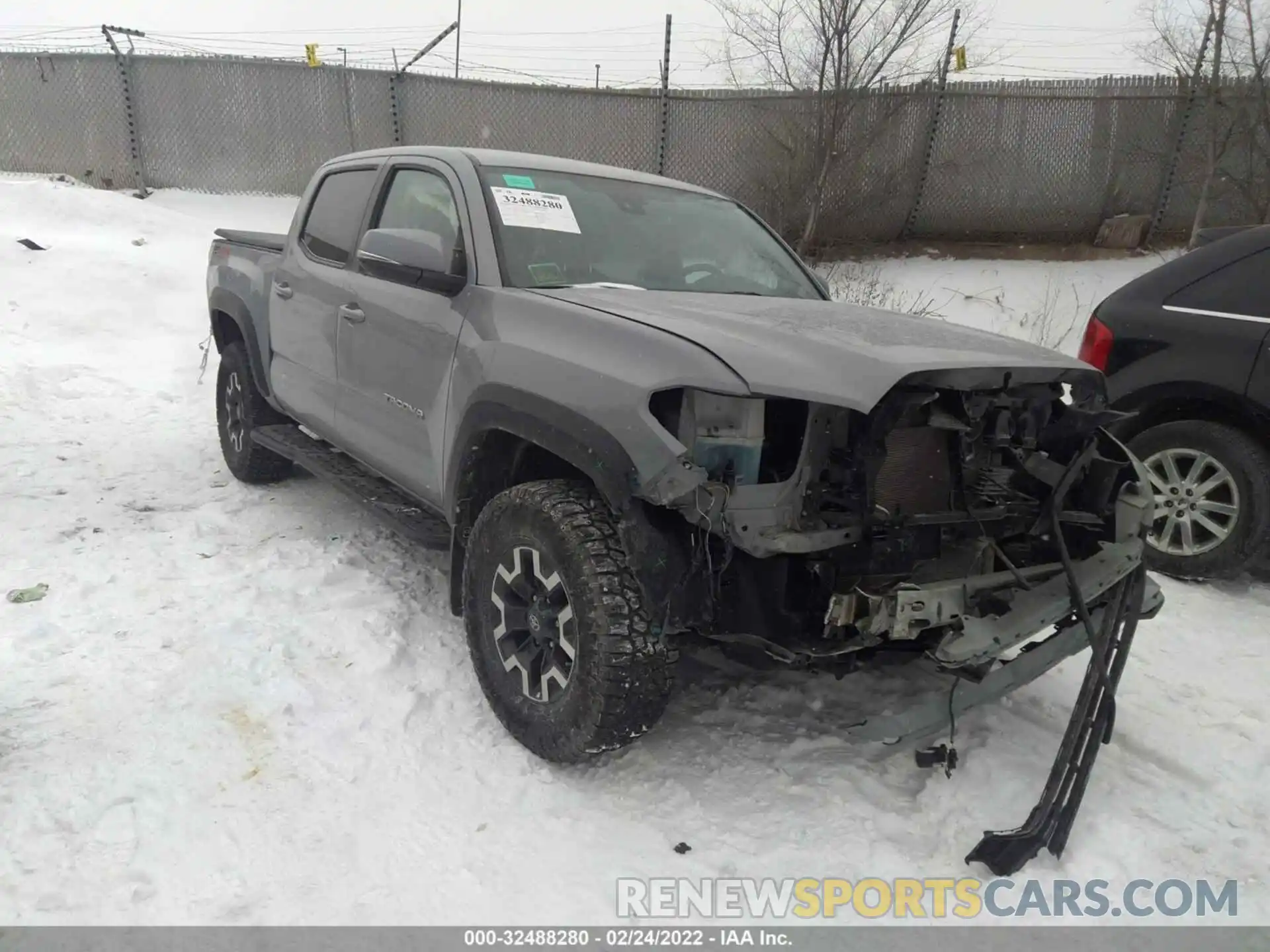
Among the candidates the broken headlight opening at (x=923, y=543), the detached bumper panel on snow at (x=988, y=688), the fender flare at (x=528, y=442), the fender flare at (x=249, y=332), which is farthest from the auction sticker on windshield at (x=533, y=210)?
the fender flare at (x=249, y=332)

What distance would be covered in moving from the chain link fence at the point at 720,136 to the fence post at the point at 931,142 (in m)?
0.02

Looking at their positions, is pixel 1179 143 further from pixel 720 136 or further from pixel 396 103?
pixel 396 103

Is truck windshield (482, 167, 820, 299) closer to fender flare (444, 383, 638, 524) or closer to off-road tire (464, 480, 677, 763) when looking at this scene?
fender flare (444, 383, 638, 524)

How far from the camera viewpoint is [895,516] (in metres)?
2.31

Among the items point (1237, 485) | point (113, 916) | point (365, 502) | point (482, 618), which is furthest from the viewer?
point (1237, 485)

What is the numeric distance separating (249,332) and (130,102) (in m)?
10.5

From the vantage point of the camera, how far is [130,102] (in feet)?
41.3

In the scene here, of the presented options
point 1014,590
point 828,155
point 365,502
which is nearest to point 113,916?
point 365,502

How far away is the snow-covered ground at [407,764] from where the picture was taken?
2.23 metres

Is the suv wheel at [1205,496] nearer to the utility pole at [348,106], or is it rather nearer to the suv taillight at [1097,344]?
the suv taillight at [1097,344]

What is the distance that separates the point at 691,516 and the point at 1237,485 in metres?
3.28

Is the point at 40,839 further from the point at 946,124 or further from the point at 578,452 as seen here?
the point at 946,124

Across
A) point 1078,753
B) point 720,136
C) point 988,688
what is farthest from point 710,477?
point 720,136

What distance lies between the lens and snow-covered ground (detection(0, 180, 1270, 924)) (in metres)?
2.23
